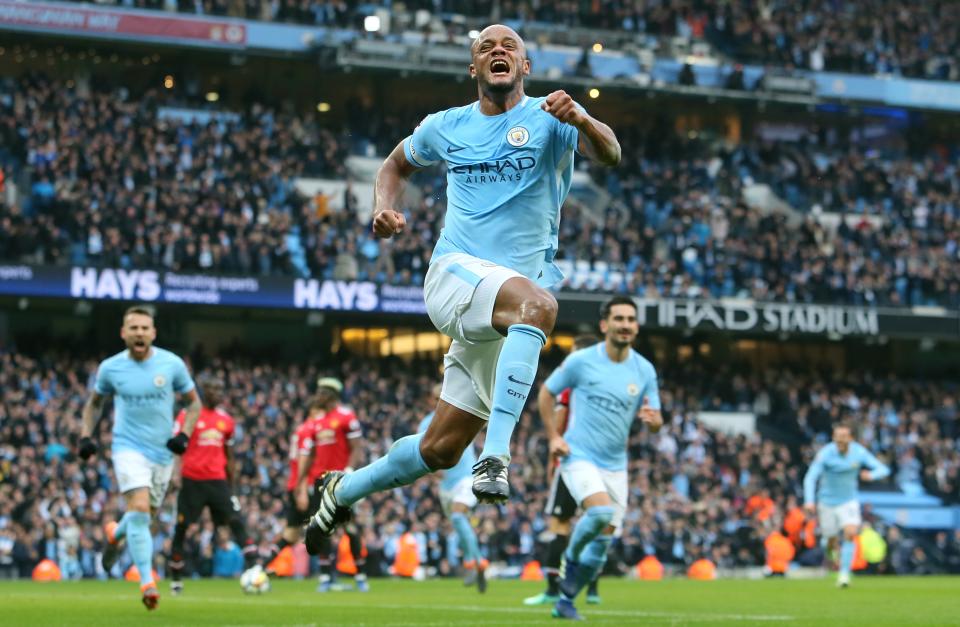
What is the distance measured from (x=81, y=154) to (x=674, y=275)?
15.1 m

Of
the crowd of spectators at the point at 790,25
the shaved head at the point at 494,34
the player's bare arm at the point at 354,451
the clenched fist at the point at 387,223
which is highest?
the crowd of spectators at the point at 790,25

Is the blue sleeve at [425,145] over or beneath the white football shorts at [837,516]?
over

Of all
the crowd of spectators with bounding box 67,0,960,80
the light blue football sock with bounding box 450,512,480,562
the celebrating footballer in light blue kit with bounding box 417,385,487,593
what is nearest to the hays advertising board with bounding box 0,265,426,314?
the crowd of spectators with bounding box 67,0,960,80

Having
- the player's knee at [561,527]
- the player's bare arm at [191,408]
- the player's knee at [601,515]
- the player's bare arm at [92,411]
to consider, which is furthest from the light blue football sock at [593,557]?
the player's bare arm at [92,411]

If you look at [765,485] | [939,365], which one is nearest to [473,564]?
[765,485]

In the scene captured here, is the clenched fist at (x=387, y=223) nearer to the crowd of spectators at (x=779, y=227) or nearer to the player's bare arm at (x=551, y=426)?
the player's bare arm at (x=551, y=426)

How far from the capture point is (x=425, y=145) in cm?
927

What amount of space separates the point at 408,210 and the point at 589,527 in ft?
88.5

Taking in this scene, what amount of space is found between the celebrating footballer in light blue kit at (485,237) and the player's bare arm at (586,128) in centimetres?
1

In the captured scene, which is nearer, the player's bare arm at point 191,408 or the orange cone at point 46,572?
the player's bare arm at point 191,408

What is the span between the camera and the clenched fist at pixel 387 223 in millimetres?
8406

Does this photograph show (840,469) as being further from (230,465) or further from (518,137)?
(518,137)

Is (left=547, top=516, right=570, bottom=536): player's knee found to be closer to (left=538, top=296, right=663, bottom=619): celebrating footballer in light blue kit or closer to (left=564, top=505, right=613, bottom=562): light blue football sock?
(left=538, top=296, right=663, bottom=619): celebrating footballer in light blue kit

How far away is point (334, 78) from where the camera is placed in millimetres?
45250
